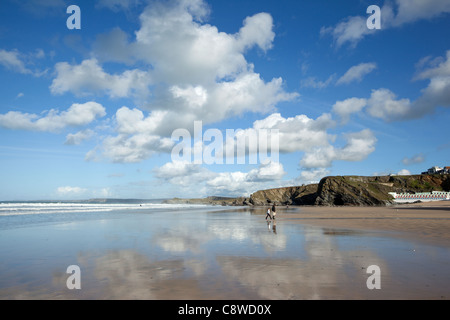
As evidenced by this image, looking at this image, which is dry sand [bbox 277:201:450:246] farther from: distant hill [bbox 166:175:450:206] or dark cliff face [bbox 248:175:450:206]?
dark cliff face [bbox 248:175:450:206]

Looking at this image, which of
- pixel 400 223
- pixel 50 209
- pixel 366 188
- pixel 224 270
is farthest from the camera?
pixel 366 188

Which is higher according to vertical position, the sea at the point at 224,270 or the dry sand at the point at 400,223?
the sea at the point at 224,270

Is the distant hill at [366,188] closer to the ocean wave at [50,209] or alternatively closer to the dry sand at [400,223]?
the dry sand at [400,223]

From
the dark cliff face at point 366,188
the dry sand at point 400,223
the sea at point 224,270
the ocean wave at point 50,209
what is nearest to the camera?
the sea at point 224,270

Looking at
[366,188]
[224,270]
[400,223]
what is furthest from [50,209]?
[366,188]

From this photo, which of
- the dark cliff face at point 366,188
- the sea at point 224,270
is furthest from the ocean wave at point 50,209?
the dark cliff face at point 366,188

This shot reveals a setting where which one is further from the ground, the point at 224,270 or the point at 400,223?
the point at 224,270

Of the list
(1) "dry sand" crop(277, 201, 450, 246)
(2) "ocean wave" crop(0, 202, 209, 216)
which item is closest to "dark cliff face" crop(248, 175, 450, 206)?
(1) "dry sand" crop(277, 201, 450, 246)

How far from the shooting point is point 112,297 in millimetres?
7621

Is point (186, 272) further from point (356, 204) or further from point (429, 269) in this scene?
point (356, 204)

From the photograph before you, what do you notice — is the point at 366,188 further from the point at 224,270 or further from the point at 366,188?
the point at 224,270
